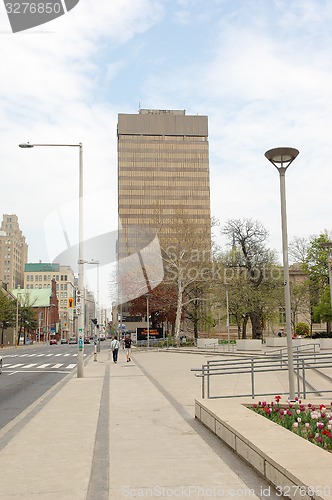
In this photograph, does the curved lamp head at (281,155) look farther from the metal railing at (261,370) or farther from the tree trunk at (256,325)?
the tree trunk at (256,325)

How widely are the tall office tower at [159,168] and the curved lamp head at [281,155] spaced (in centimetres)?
11207

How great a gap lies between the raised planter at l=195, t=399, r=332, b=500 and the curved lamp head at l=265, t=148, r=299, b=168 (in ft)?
19.4

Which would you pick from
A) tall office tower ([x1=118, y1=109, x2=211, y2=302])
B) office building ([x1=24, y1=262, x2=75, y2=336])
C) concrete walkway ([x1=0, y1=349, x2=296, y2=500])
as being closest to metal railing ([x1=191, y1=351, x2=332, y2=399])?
concrete walkway ([x1=0, y1=349, x2=296, y2=500])

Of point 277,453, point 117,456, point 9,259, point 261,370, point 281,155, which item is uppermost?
point 9,259

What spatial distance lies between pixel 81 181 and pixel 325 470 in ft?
66.9

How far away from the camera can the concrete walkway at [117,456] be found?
217 inches

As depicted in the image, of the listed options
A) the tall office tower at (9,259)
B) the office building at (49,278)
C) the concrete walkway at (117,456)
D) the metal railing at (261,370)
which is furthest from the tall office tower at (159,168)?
the concrete walkway at (117,456)

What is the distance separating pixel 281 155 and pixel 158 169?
12367cm

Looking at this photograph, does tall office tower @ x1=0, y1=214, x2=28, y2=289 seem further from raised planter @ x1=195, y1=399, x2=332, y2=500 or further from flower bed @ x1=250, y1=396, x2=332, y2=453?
raised planter @ x1=195, y1=399, x2=332, y2=500

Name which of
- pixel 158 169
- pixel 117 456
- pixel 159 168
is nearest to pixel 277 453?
pixel 117 456

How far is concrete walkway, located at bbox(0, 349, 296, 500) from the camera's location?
5508 millimetres

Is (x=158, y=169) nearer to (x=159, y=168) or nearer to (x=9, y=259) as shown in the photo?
(x=159, y=168)

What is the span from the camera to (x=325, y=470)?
4.95m

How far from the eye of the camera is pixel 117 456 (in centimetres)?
708
